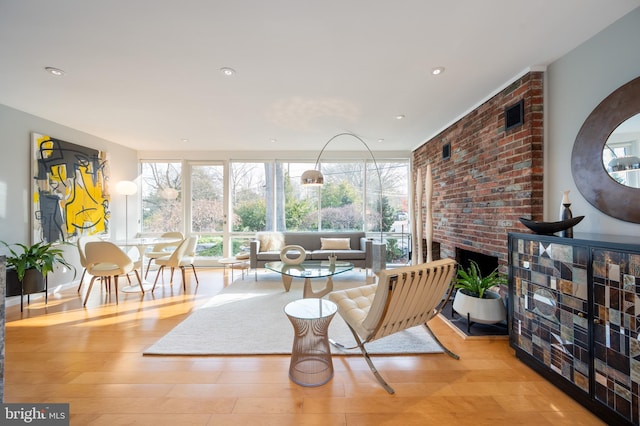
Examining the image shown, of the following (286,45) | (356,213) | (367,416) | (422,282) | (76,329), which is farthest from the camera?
(356,213)

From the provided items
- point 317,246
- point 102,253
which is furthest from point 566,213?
point 102,253

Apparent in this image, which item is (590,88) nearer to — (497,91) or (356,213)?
(497,91)

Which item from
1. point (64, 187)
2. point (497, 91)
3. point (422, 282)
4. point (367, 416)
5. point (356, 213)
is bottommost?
point (367, 416)

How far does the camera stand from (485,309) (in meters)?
2.49

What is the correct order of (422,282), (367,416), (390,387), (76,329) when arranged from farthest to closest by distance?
(76,329), (422,282), (390,387), (367,416)

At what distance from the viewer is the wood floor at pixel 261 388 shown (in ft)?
5.11

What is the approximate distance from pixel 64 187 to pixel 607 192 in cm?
621

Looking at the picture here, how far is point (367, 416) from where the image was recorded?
1.56 m

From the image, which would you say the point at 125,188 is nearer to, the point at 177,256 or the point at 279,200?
the point at 177,256

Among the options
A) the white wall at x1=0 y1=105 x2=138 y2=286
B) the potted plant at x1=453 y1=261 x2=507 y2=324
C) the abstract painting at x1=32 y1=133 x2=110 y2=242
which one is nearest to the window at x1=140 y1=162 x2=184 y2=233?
the abstract painting at x1=32 y1=133 x2=110 y2=242

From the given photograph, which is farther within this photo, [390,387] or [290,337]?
[290,337]

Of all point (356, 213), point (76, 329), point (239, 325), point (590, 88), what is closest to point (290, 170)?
point (356, 213)

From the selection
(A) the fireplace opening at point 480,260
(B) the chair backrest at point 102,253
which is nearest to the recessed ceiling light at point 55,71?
(B) the chair backrest at point 102,253

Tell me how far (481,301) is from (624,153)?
1544 mm
